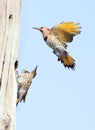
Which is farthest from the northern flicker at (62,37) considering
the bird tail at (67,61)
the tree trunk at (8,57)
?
the tree trunk at (8,57)

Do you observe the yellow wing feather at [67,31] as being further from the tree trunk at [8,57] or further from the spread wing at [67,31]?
the tree trunk at [8,57]

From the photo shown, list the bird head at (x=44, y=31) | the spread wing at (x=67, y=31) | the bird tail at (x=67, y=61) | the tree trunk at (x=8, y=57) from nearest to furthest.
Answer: the tree trunk at (x=8, y=57)
the spread wing at (x=67, y=31)
the bird tail at (x=67, y=61)
the bird head at (x=44, y=31)

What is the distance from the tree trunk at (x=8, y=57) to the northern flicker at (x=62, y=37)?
4.50 ft

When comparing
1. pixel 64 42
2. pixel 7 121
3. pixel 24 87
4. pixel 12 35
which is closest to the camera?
pixel 7 121

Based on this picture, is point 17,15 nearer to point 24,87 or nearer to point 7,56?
point 7,56

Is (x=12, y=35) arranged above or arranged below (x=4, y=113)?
Result: above

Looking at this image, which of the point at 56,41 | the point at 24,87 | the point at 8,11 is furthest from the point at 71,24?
the point at 8,11

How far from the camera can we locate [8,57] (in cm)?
309

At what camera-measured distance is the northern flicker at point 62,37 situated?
183 inches

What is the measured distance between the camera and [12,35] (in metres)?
3.17

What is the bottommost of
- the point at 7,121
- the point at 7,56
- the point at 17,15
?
the point at 7,121

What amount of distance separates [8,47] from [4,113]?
0.48 m

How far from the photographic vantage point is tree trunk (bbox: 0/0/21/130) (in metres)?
2.94

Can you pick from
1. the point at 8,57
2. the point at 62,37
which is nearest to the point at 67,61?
the point at 62,37
